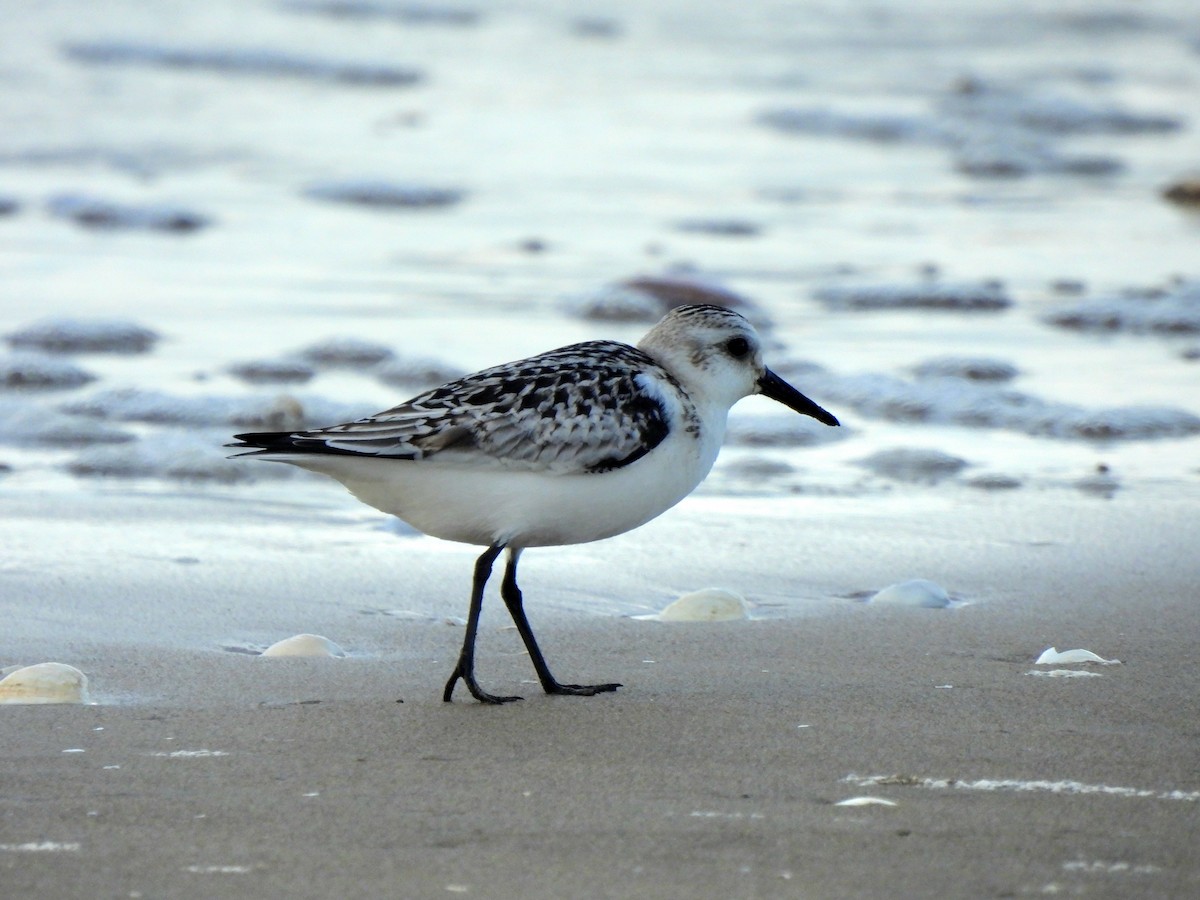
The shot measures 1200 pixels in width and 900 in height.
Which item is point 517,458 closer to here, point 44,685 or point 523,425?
point 523,425

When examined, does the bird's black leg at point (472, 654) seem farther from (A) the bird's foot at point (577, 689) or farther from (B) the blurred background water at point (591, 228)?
(B) the blurred background water at point (591, 228)

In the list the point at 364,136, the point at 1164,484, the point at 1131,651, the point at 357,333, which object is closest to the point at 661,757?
the point at 1131,651

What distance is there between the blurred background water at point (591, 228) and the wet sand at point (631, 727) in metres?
0.97

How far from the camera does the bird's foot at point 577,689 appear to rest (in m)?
3.73

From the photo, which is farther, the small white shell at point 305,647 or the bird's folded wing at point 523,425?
the small white shell at point 305,647

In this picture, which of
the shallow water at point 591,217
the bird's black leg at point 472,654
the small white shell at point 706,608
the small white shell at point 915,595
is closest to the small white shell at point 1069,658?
the small white shell at point 915,595

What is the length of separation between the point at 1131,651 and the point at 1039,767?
95 centimetres

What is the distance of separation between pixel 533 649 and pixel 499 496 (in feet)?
1.18

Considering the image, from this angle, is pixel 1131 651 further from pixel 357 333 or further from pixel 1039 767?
pixel 357 333

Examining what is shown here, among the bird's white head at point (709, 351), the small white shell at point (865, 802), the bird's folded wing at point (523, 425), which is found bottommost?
the small white shell at point (865, 802)

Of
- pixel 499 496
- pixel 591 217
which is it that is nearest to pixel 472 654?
pixel 499 496

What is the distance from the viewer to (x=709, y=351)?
419 centimetres

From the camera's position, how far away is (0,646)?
13.1 feet

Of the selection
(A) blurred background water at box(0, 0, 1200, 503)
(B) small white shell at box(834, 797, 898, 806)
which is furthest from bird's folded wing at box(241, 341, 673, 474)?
(A) blurred background water at box(0, 0, 1200, 503)
